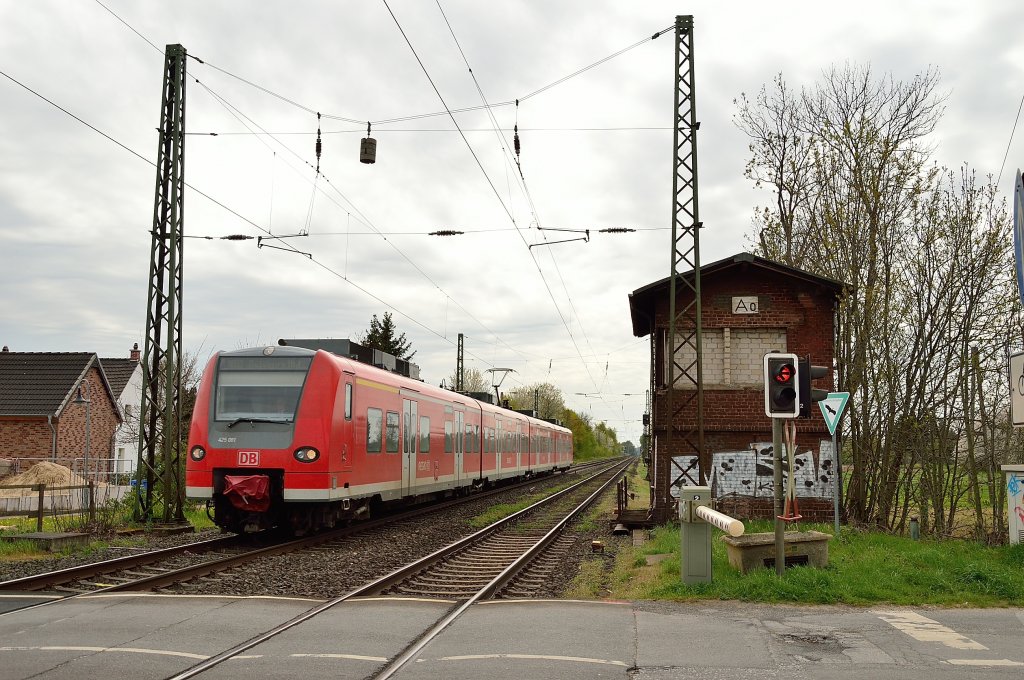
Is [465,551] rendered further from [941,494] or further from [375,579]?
[941,494]

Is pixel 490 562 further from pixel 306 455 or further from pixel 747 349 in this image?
pixel 747 349

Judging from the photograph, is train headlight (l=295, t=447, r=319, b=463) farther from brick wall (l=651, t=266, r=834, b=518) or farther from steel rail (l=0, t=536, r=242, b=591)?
brick wall (l=651, t=266, r=834, b=518)

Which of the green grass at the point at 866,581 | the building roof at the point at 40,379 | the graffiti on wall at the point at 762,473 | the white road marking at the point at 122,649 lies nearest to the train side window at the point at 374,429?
the graffiti on wall at the point at 762,473

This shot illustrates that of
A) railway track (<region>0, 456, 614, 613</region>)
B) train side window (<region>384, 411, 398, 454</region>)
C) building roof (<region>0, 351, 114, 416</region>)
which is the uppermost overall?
building roof (<region>0, 351, 114, 416</region>)

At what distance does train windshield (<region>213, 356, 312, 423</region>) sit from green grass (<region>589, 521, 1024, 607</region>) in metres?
5.72

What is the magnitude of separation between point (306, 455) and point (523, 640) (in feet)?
25.2

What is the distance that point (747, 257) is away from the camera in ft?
57.3

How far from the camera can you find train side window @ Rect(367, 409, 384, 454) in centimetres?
1658

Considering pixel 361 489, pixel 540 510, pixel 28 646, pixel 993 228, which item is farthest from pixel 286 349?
pixel 993 228

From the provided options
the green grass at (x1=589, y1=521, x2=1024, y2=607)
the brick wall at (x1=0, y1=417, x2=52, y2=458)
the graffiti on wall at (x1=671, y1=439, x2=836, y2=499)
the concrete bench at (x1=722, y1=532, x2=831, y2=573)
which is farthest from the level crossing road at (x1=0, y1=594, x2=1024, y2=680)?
the brick wall at (x1=0, y1=417, x2=52, y2=458)

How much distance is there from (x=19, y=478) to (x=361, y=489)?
21050 mm

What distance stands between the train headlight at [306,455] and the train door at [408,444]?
465 centimetres

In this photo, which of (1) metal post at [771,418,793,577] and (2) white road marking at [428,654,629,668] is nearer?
(2) white road marking at [428,654,629,668]

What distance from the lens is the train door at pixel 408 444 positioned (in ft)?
62.9
